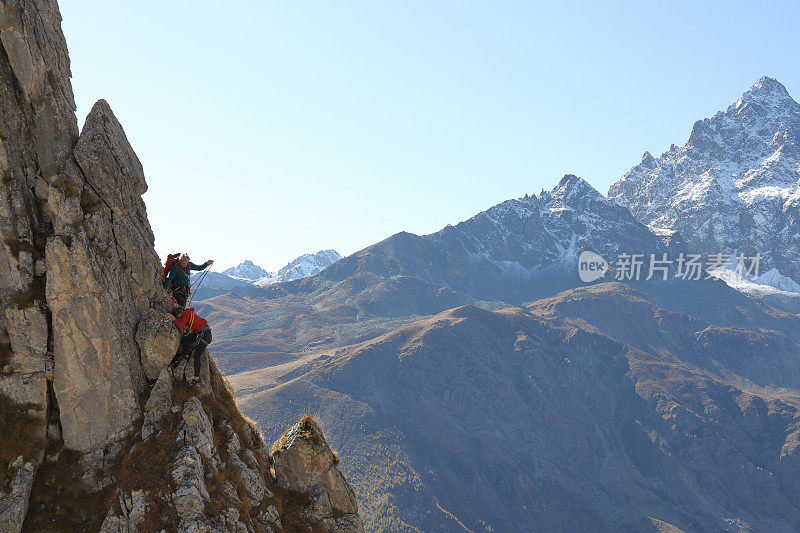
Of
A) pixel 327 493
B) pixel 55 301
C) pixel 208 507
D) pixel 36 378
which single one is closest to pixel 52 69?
pixel 55 301

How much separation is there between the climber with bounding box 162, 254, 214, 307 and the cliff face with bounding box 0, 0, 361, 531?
182cm

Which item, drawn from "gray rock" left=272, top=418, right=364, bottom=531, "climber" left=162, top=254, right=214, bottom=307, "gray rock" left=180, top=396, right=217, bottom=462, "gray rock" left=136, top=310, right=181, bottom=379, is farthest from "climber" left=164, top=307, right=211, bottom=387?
"gray rock" left=272, top=418, right=364, bottom=531

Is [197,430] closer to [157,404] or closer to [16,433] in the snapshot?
[157,404]

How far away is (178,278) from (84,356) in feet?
22.9

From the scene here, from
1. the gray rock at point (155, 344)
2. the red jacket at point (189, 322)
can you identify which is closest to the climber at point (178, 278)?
the red jacket at point (189, 322)

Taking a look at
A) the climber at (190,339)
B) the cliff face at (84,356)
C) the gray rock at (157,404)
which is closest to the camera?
the cliff face at (84,356)

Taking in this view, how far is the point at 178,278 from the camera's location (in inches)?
1006

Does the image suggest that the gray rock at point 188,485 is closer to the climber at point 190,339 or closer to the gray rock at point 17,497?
the climber at point 190,339

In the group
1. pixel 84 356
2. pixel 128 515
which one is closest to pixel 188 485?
pixel 128 515

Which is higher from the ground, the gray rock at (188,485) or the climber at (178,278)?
the climber at (178,278)

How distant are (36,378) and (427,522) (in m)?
201

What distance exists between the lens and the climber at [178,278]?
83.5ft

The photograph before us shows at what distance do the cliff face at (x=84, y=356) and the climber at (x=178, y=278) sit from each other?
5.96 feet

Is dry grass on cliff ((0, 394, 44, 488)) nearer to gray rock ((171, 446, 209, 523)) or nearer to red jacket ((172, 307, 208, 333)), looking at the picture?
gray rock ((171, 446, 209, 523))
